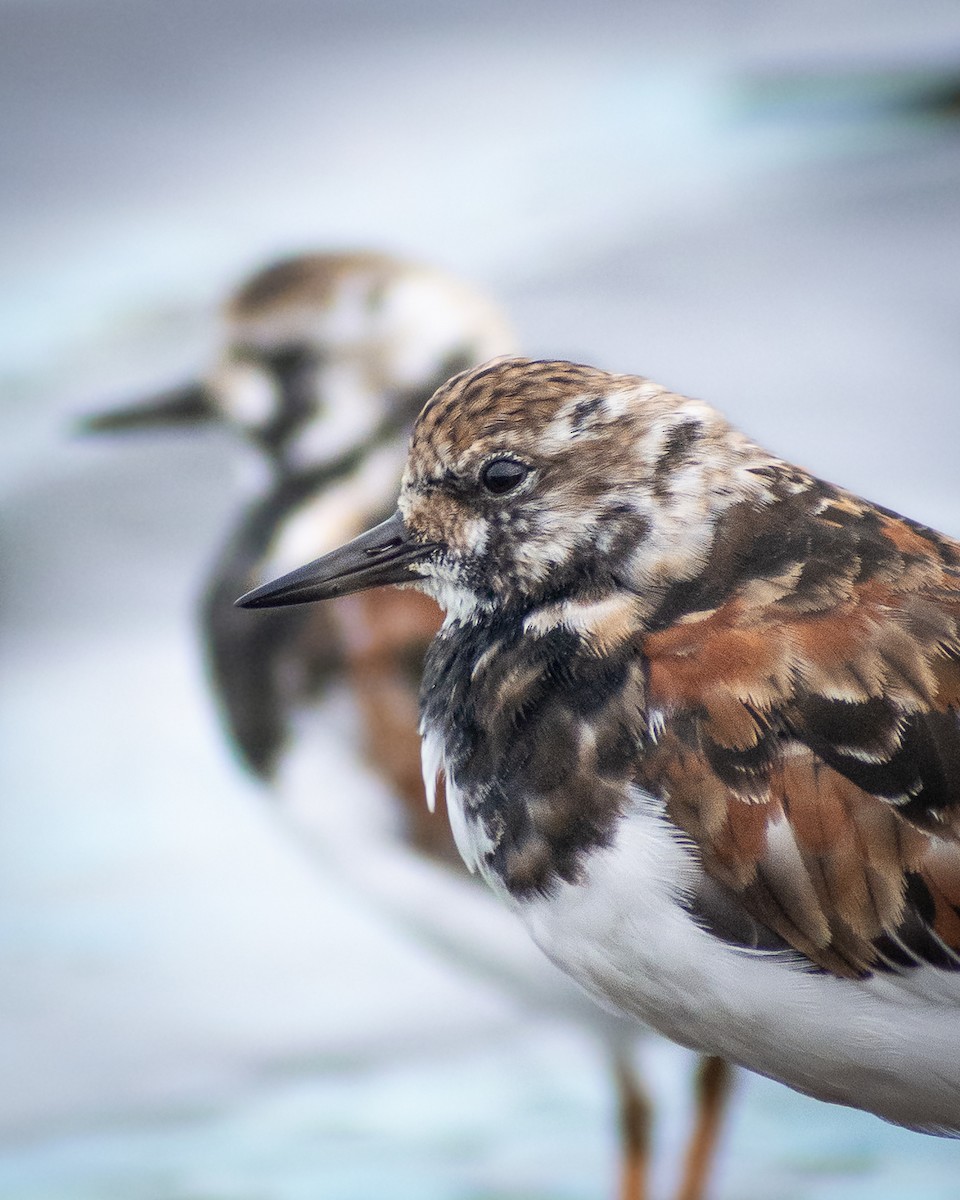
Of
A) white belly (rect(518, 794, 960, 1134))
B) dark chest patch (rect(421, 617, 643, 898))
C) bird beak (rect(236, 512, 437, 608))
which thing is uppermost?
bird beak (rect(236, 512, 437, 608))

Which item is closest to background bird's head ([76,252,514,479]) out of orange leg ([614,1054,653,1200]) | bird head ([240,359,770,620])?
orange leg ([614,1054,653,1200])

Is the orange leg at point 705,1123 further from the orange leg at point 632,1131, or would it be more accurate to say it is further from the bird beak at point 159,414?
the bird beak at point 159,414

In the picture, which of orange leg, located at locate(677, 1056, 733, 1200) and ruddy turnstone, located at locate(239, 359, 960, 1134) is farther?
orange leg, located at locate(677, 1056, 733, 1200)

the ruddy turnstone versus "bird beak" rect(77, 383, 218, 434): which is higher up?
the ruddy turnstone

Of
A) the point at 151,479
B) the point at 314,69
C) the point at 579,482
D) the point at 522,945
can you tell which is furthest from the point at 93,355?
the point at 579,482

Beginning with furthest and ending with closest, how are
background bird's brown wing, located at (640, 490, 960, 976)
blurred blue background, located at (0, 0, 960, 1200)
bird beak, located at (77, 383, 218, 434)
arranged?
bird beak, located at (77, 383, 218, 434), blurred blue background, located at (0, 0, 960, 1200), background bird's brown wing, located at (640, 490, 960, 976)

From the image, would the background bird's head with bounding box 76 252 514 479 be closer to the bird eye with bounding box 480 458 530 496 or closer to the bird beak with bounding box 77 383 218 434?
the bird beak with bounding box 77 383 218 434

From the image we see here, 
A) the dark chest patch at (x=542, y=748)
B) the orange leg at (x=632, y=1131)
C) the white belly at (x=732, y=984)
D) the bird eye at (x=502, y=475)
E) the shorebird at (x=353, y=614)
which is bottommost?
the orange leg at (x=632, y=1131)

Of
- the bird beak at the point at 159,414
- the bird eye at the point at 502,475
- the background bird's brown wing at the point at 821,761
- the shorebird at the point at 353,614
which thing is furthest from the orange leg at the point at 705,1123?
the bird beak at the point at 159,414
